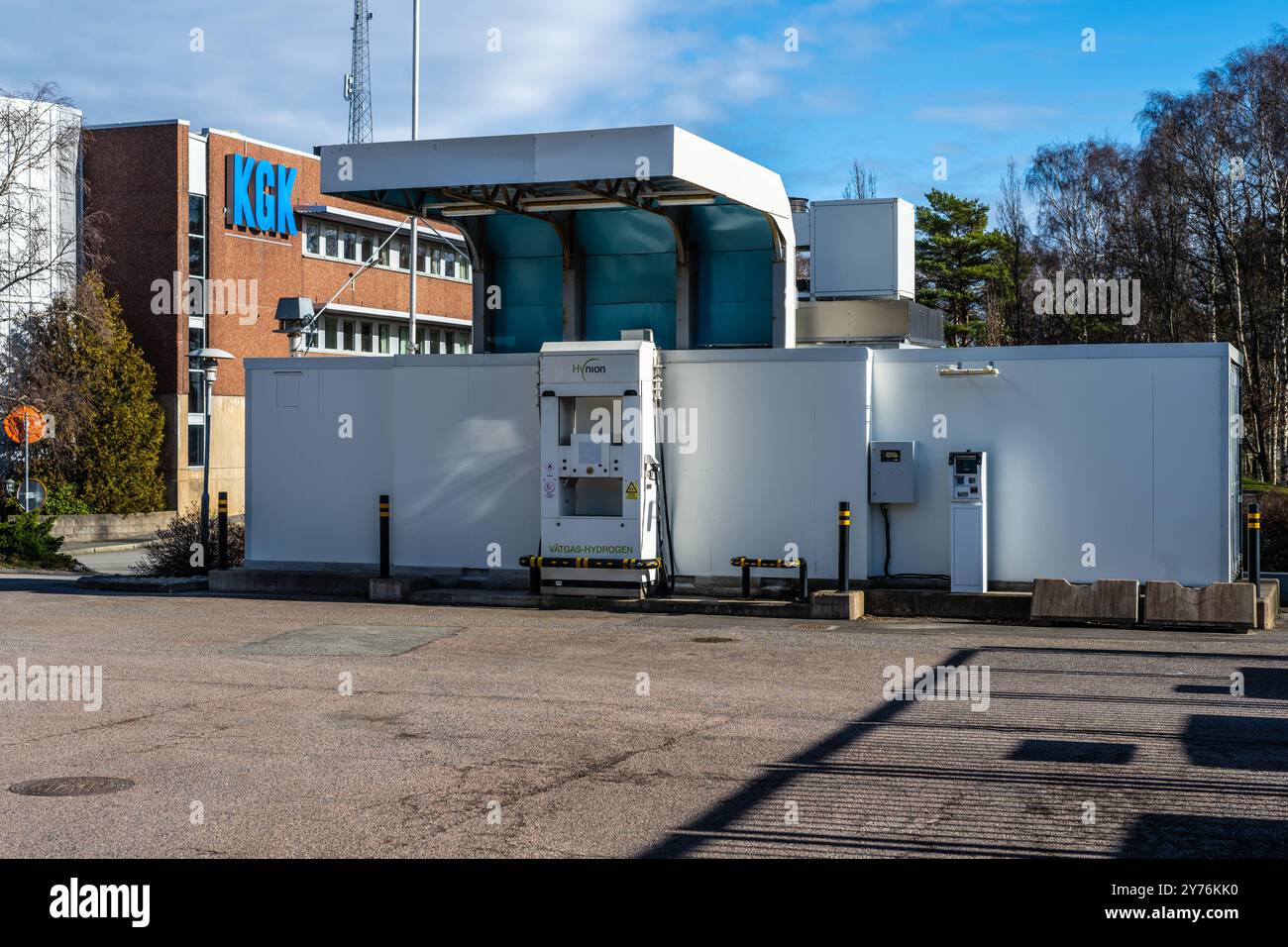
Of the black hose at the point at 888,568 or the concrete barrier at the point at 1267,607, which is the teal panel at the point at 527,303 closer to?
the black hose at the point at 888,568

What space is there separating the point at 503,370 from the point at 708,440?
2.96 m

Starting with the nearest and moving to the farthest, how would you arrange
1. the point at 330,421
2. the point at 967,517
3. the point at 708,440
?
the point at 967,517, the point at 708,440, the point at 330,421

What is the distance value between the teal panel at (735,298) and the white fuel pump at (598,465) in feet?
9.93

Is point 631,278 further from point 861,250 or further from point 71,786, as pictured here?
point 71,786

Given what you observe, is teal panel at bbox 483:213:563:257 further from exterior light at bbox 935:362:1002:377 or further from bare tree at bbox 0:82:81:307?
bare tree at bbox 0:82:81:307

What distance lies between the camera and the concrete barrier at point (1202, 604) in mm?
16438

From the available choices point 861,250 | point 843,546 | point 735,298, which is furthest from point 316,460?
point 861,250

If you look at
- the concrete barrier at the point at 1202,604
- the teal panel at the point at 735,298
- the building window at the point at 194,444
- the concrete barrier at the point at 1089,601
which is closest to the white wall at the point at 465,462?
the teal panel at the point at 735,298

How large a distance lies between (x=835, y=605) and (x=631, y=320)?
21.1 ft

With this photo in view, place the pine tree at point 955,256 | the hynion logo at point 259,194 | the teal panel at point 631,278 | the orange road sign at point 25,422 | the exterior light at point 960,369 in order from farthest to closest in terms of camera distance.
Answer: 1. the pine tree at point 955,256
2. the hynion logo at point 259,194
3. the orange road sign at point 25,422
4. the teal panel at point 631,278
5. the exterior light at point 960,369

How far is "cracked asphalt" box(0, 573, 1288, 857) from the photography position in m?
7.39
